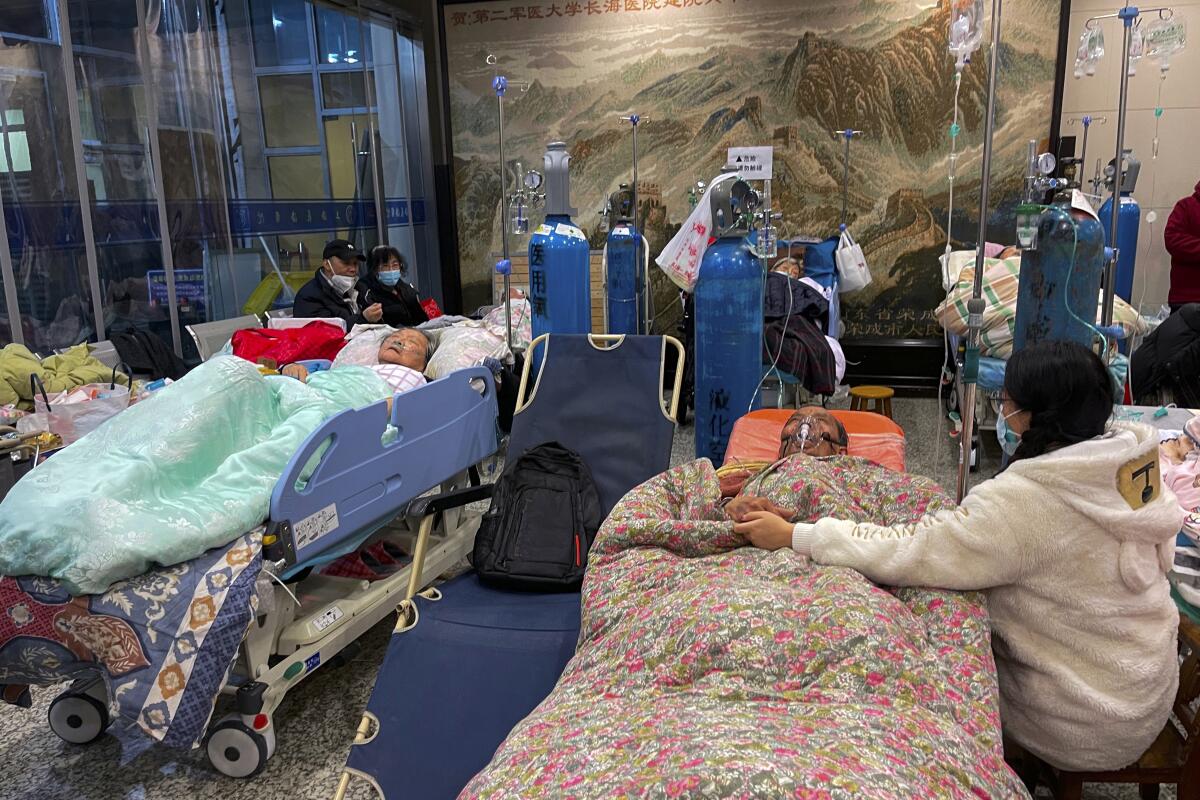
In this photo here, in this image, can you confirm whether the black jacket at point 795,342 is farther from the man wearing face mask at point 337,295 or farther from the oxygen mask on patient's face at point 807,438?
the man wearing face mask at point 337,295

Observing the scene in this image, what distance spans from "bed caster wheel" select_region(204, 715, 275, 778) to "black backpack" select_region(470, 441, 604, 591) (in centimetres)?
65

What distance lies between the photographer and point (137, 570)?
1.80 metres

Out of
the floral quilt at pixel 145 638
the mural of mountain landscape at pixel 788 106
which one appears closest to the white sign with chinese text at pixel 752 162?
the mural of mountain landscape at pixel 788 106

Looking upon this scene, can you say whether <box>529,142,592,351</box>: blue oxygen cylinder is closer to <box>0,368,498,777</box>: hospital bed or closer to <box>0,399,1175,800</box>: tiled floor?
<box>0,368,498,777</box>: hospital bed

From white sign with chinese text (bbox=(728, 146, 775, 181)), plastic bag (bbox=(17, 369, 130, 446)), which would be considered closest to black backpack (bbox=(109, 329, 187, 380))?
plastic bag (bbox=(17, 369, 130, 446))

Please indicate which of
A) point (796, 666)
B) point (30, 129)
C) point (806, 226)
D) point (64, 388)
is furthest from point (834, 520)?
point (806, 226)

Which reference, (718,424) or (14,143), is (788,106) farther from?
(14,143)

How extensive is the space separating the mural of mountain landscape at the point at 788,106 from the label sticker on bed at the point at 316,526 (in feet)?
15.1

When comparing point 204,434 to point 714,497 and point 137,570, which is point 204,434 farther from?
point 714,497

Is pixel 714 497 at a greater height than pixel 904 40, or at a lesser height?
lesser

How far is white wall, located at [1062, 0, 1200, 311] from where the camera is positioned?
5.25 m

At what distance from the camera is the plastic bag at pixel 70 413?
2.87 meters

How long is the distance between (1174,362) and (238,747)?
11.4 feet

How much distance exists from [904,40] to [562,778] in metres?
5.90
